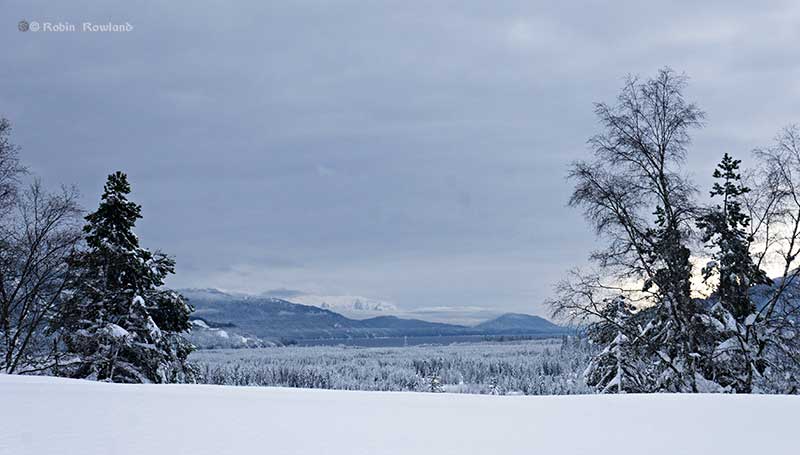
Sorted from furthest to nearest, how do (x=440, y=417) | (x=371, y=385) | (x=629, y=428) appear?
(x=371, y=385), (x=440, y=417), (x=629, y=428)

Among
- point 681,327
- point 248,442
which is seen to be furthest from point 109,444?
point 681,327

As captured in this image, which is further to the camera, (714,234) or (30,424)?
(714,234)

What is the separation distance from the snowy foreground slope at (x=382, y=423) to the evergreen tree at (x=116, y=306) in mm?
10637

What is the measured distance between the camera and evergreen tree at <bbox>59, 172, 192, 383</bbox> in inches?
790

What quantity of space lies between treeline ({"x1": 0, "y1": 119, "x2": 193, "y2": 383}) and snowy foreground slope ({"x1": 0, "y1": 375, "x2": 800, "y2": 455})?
11.0 meters

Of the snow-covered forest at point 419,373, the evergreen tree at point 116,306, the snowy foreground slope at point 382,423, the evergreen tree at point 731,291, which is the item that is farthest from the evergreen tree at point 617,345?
the snow-covered forest at point 419,373

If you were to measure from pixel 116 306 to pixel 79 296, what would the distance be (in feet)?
3.76

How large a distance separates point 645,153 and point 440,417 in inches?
526

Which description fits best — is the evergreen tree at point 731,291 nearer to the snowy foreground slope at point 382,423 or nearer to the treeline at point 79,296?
the snowy foreground slope at point 382,423

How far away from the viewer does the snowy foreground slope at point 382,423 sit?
6051 millimetres

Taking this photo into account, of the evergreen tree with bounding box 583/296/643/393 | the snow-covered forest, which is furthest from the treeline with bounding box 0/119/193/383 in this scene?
the snow-covered forest

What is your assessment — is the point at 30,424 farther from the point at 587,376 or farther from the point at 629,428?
the point at 587,376

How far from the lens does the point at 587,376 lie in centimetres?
2377

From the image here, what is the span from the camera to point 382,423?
284 inches
